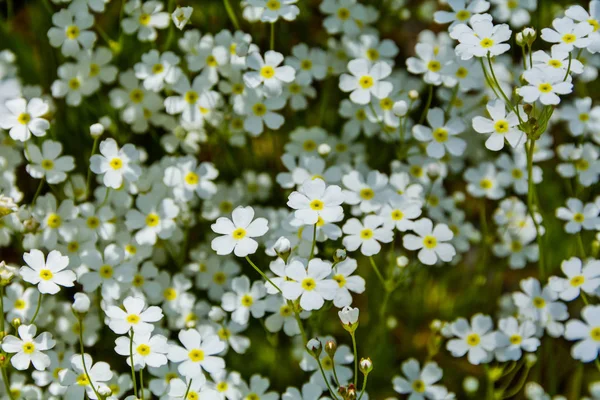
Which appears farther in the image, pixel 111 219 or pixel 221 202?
pixel 221 202

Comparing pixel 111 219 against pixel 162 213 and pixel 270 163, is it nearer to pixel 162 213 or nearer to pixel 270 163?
pixel 162 213

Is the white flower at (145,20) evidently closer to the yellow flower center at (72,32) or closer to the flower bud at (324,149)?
the yellow flower center at (72,32)

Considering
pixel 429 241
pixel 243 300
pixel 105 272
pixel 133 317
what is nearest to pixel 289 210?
pixel 243 300

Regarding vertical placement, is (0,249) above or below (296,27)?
below

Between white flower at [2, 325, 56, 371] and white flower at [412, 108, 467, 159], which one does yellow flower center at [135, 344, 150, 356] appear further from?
white flower at [412, 108, 467, 159]

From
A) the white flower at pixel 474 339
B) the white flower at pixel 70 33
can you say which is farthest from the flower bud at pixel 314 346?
the white flower at pixel 70 33

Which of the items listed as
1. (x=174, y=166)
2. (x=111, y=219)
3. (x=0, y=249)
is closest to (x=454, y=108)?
(x=174, y=166)
